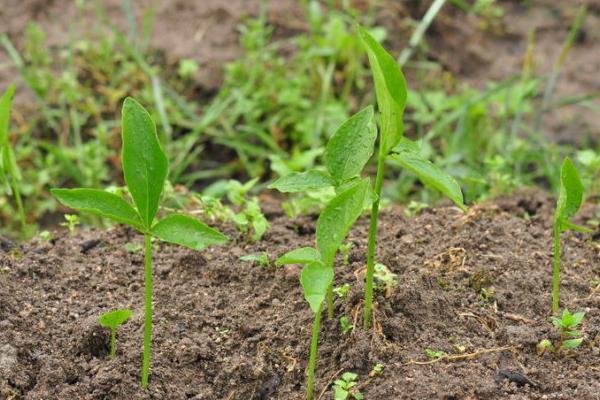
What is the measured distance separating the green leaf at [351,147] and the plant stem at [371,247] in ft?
0.19

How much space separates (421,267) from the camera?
227 cm

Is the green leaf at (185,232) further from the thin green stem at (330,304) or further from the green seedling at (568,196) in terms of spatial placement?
the green seedling at (568,196)

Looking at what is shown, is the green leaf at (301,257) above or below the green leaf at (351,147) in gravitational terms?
below

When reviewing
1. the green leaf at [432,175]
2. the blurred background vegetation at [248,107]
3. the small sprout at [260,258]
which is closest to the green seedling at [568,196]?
the green leaf at [432,175]

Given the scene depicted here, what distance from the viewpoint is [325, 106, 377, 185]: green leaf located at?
192 centimetres

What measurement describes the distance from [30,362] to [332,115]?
2.37 metres

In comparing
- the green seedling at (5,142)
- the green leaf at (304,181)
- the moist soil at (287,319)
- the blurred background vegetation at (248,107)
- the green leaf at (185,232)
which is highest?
the green leaf at (304,181)

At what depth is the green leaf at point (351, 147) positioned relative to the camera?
1916mm

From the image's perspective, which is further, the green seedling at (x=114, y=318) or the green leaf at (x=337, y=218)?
the green seedling at (x=114, y=318)

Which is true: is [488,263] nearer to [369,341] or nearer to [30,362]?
[369,341]

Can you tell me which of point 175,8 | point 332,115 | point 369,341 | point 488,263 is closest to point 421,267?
point 488,263

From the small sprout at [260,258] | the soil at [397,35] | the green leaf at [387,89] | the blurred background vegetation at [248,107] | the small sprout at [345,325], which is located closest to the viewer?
the green leaf at [387,89]

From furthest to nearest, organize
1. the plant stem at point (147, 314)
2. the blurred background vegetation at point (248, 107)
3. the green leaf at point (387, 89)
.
Answer: the blurred background vegetation at point (248, 107) → the plant stem at point (147, 314) → the green leaf at point (387, 89)

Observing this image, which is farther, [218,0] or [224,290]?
[218,0]
